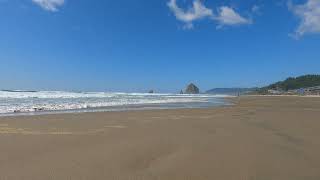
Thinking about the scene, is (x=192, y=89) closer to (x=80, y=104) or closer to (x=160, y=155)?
(x=80, y=104)

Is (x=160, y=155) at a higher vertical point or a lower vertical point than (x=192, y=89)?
lower

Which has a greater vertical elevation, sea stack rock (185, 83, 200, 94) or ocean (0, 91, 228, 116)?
sea stack rock (185, 83, 200, 94)

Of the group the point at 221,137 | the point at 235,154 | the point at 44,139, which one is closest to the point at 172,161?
the point at 235,154

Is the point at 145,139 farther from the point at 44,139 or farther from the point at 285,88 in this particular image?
the point at 285,88

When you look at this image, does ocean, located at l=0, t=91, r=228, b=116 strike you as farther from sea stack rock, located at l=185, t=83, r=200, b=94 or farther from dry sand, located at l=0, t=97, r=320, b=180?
sea stack rock, located at l=185, t=83, r=200, b=94

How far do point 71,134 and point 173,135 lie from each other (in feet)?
8.12

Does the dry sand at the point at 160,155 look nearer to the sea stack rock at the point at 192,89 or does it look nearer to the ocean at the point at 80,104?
the ocean at the point at 80,104

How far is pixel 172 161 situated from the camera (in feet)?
18.3

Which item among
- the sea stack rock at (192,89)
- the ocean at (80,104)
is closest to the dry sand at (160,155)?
the ocean at (80,104)

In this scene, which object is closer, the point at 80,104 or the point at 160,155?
the point at 160,155

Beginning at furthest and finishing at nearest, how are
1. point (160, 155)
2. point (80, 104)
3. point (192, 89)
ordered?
point (192, 89), point (80, 104), point (160, 155)

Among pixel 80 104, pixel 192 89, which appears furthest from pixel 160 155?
pixel 192 89

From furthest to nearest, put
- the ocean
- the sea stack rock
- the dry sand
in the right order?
the sea stack rock < the ocean < the dry sand

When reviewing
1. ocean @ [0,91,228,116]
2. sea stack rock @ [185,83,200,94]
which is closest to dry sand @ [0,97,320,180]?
ocean @ [0,91,228,116]
